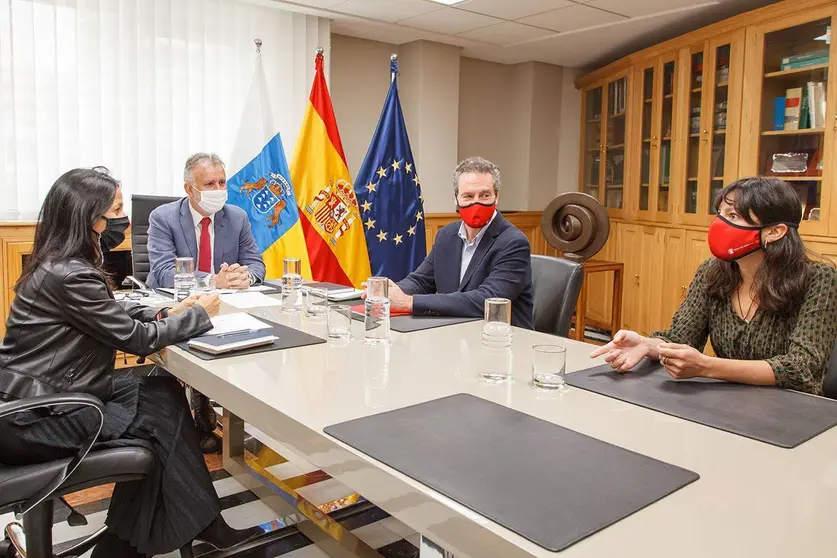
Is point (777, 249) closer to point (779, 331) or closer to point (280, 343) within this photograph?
point (779, 331)

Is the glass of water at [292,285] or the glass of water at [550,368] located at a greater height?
the glass of water at [292,285]

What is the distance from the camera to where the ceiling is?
418cm

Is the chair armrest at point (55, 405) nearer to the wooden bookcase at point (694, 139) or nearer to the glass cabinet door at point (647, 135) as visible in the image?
the wooden bookcase at point (694, 139)

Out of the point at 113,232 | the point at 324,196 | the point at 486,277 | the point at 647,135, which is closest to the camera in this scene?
the point at 113,232

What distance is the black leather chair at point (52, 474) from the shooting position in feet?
4.68

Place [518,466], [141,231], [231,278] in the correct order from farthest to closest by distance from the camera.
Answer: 1. [141,231]
2. [231,278]
3. [518,466]

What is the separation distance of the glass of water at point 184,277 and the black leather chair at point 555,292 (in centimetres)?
122

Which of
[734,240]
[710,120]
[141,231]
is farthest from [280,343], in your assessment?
[710,120]

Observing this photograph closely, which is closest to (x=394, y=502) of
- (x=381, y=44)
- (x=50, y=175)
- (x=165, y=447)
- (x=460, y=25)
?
(x=165, y=447)

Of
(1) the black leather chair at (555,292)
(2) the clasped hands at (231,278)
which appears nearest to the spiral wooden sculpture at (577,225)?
(1) the black leather chair at (555,292)

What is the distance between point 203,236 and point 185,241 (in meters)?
0.10

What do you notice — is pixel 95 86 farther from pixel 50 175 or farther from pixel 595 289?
pixel 595 289

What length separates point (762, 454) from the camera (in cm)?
103

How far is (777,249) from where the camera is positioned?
5.29 feet
